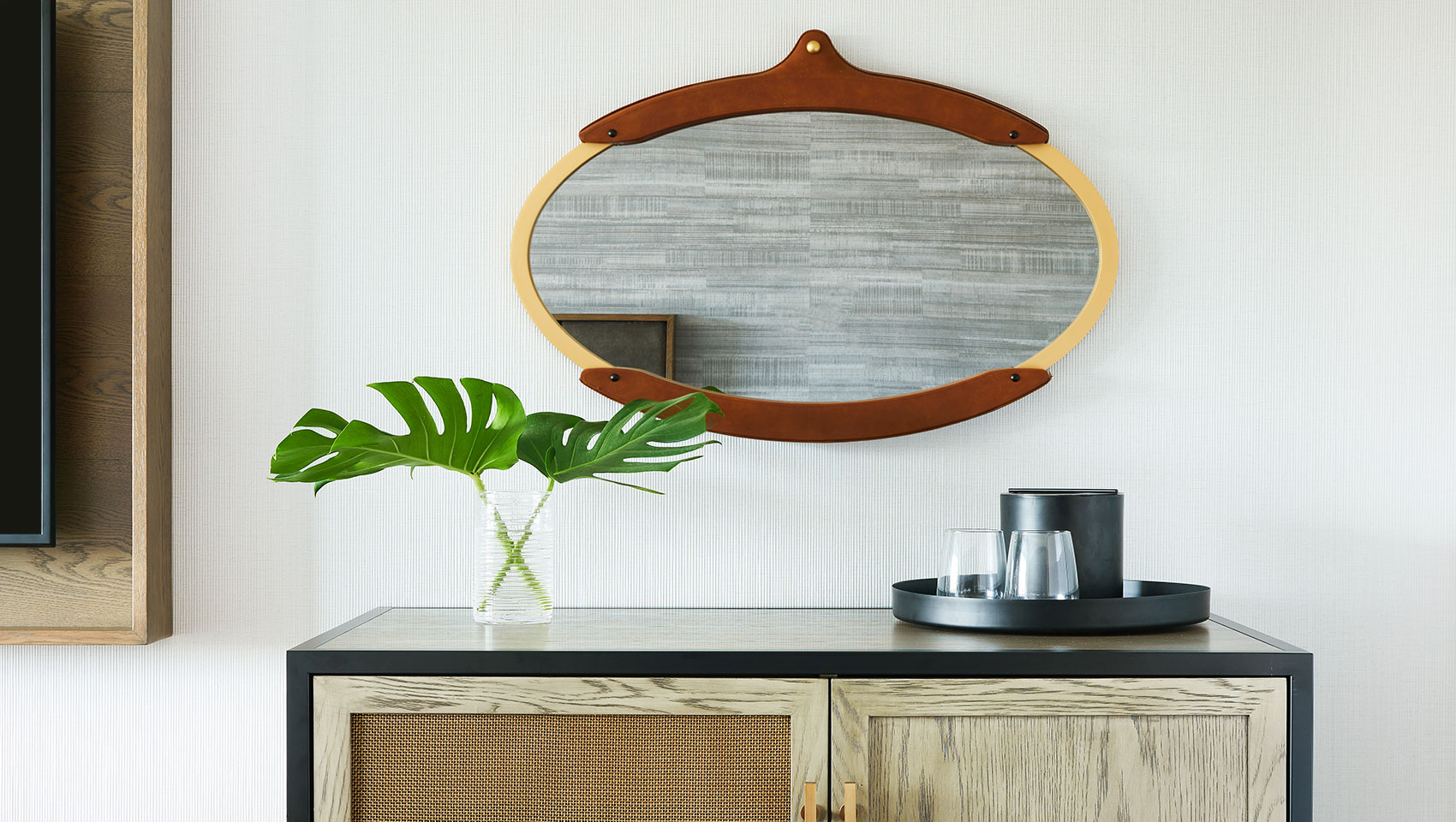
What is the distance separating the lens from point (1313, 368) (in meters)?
1.55

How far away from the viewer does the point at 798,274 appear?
5.03ft

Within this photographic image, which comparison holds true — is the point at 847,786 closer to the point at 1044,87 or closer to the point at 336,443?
the point at 336,443

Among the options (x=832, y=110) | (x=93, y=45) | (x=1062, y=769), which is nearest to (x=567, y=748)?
(x=1062, y=769)

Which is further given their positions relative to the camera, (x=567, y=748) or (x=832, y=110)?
(x=832, y=110)

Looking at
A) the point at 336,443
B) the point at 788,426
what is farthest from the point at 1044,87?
the point at 336,443

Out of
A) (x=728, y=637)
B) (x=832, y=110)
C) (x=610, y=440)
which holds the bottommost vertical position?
(x=728, y=637)

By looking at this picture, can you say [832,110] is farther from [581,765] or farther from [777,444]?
[581,765]

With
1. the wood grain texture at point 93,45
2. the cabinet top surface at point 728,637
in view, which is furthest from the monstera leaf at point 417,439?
the wood grain texture at point 93,45

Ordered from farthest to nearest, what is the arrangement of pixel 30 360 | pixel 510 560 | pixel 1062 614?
pixel 30 360
pixel 510 560
pixel 1062 614

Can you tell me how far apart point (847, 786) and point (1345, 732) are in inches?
36.6

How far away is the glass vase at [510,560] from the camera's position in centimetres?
134

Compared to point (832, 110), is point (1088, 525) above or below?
below

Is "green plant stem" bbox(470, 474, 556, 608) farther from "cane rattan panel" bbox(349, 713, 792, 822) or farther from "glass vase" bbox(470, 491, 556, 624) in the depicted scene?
"cane rattan panel" bbox(349, 713, 792, 822)

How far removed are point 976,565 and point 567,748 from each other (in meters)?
0.58
